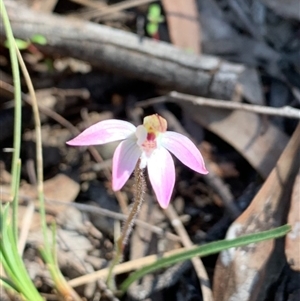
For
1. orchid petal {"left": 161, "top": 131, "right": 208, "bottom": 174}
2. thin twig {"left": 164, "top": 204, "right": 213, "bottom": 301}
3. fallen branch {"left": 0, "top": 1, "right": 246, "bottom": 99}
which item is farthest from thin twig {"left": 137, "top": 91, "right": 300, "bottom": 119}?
orchid petal {"left": 161, "top": 131, "right": 208, "bottom": 174}

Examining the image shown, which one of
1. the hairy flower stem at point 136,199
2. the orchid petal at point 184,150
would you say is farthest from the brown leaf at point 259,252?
the orchid petal at point 184,150

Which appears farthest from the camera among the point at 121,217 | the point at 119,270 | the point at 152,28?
the point at 152,28

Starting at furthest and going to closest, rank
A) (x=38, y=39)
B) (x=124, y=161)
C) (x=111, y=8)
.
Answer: (x=111, y=8), (x=38, y=39), (x=124, y=161)

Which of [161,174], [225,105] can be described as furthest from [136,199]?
[225,105]

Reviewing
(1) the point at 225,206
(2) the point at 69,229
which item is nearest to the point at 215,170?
(1) the point at 225,206

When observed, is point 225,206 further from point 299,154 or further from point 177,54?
point 177,54

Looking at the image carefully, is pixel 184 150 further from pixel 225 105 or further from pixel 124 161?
pixel 225 105

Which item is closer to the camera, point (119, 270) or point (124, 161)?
point (124, 161)
